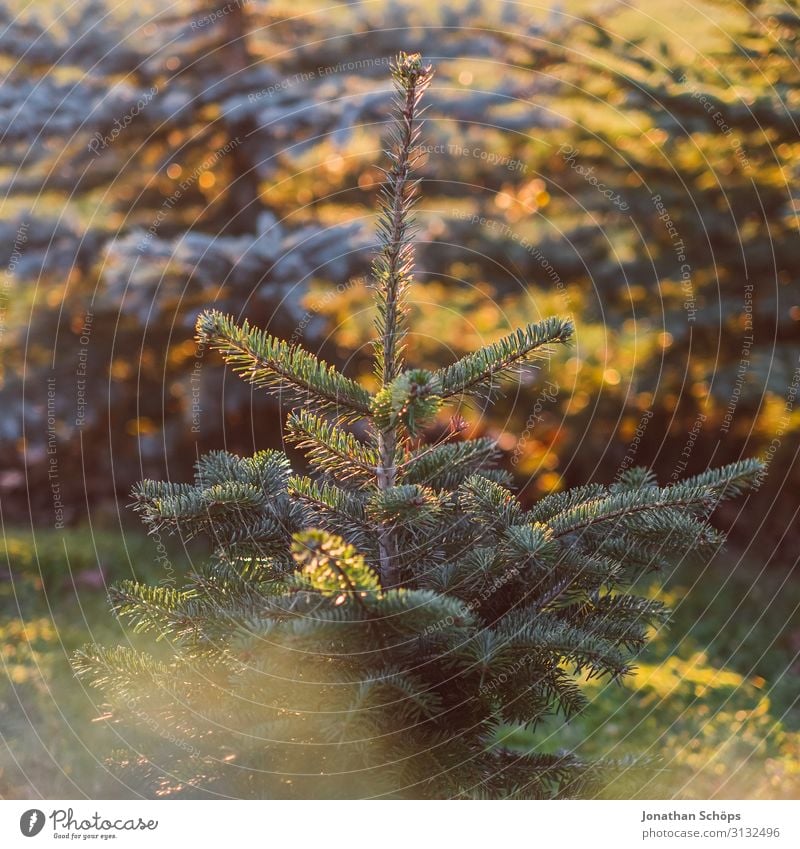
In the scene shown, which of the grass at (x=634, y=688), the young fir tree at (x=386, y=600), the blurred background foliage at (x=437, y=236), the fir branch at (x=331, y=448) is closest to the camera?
the young fir tree at (x=386, y=600)

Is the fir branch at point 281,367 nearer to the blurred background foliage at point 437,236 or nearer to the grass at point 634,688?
the grass at point 634,688

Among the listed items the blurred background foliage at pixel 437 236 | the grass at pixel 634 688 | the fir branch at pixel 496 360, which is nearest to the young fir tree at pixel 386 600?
the fir branch at pixel 496 360

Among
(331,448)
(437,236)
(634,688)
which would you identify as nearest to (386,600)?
(331,448)

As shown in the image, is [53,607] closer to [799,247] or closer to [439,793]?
[439,793]

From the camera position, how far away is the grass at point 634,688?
2547 mm

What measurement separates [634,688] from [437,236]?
2364 millimetres

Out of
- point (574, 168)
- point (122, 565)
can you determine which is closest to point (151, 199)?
point (122, 565)

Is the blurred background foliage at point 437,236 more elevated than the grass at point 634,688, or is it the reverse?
the blurred background foliage at point 437,236

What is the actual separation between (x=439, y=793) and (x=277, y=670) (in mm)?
402

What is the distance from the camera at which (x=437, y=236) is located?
434cm

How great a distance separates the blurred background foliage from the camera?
147 inches

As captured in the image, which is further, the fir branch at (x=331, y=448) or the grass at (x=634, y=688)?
the grass at (x=634, y=688)

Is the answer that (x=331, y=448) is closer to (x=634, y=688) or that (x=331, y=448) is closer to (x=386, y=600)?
(x=386, y=600)

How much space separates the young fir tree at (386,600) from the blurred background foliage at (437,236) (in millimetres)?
2306
